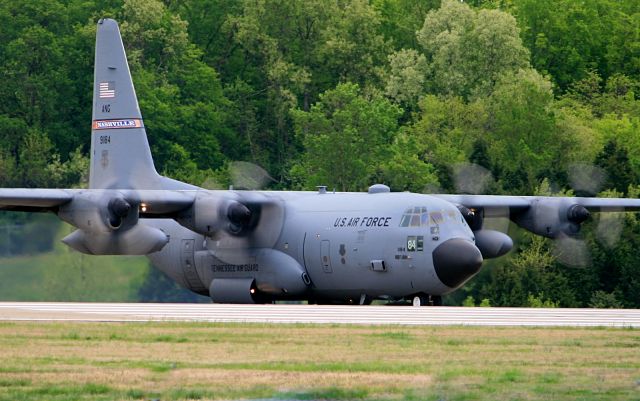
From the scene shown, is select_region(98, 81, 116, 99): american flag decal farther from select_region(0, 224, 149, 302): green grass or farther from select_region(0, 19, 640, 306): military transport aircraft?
select_region(0, 224, 149, 302): green grass

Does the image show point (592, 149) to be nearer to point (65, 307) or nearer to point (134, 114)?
point (134, 114)

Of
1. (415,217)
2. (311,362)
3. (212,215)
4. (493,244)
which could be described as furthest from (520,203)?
(311,362)

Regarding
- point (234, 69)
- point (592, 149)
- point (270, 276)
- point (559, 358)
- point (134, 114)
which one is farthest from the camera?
point (234, 69)

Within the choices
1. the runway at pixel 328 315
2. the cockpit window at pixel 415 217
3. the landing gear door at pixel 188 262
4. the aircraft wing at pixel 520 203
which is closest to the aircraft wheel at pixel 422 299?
the cockpit window at pixel 415 217

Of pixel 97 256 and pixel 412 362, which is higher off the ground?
pixel 412 362

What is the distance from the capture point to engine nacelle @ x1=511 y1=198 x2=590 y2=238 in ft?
111

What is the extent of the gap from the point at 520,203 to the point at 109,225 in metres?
10.2

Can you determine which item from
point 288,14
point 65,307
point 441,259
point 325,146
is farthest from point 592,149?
point 65,307

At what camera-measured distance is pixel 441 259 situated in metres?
29.8

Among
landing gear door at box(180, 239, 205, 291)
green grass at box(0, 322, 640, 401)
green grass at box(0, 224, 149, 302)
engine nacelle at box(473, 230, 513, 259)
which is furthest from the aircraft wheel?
green grass at box(0, 322, 640, 401)

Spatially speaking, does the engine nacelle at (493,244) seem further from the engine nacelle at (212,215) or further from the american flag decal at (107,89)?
the american flag decal at (107,89)

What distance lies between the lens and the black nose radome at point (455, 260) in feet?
97.2

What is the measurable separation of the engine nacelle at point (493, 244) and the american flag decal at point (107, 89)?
9.97 m

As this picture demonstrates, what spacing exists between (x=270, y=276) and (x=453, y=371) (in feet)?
51.2
